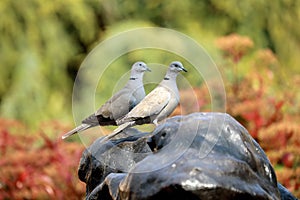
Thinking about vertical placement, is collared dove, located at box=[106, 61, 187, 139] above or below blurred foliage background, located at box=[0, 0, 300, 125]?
above

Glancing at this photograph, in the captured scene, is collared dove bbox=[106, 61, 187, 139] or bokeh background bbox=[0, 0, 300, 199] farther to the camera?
bokeh background bbox=[0, 0, 300, 199]

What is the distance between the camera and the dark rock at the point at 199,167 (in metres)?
2.05

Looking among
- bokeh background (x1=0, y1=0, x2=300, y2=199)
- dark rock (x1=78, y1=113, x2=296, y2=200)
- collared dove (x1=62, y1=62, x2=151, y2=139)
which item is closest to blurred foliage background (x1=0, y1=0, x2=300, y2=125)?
bokeh background (x1=0, y1=0, x2=300, y2=199)

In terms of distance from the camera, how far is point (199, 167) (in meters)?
2.06

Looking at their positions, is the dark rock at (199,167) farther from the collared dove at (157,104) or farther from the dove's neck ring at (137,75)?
the dove's neck ring at (137,75)

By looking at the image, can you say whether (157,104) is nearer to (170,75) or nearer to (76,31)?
(170,75)

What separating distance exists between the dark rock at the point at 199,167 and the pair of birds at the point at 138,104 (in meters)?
0.10

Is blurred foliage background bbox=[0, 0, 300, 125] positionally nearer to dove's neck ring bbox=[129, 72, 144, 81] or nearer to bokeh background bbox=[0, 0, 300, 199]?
bokeh background bbox=[0, 0, 300, 199]

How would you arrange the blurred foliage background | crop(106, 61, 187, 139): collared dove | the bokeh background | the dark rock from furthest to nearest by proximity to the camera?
the blurred foliage background → the bokeh background → crop(106, 61, 187, 139): collared dove → the dark rock

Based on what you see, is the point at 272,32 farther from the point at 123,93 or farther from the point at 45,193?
the point at 123,93

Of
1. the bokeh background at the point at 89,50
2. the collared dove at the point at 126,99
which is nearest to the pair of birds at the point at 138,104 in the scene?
the collared dove at the point at 126,99

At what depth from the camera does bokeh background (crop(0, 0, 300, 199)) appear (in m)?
4.87

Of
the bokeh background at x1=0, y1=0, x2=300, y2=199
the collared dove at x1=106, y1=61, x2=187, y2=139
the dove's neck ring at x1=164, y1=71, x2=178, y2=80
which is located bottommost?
the bokeh background at x1=0, y1=0, x2=300, y2=199

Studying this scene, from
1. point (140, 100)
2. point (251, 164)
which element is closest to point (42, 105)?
point (140, 100)
